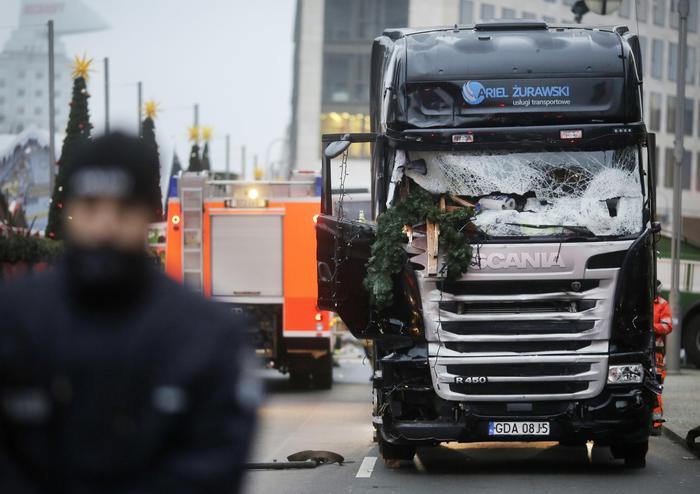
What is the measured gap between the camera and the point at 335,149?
11766 millimetres

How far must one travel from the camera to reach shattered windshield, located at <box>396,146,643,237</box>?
1180 centimetres

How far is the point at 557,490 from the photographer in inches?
439

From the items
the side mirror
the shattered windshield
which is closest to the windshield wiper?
the shattered windshield

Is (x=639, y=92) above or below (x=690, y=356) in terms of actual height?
above

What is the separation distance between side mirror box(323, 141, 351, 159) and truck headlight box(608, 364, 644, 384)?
288 centimetres

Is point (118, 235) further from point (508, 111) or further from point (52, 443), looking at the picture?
point (508, 111)

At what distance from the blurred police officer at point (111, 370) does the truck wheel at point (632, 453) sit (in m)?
9.74

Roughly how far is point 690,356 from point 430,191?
17.0 metres

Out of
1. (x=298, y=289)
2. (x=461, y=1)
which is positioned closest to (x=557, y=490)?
(x=298, y=289)

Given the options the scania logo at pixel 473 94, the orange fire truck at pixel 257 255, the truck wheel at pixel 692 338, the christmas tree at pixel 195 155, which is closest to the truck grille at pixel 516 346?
the scania logo at pixel 473 94

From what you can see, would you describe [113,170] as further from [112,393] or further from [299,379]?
[299,379]

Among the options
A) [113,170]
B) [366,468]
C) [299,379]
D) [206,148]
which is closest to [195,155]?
[206,148]

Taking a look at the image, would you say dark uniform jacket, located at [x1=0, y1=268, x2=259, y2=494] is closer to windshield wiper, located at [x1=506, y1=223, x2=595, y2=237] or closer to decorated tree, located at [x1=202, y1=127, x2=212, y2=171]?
windshield wiper, located at [x1=506, y1=223, x2=595, y2=237]

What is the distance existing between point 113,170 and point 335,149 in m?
8.47
